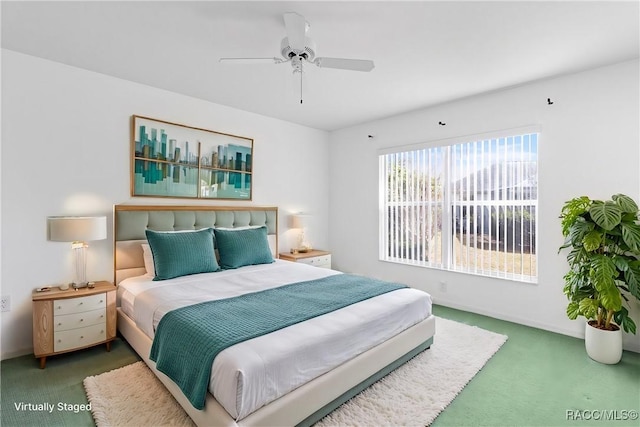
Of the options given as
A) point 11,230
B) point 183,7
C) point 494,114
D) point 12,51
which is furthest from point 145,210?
point 494,114

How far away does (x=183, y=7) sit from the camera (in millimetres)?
2109

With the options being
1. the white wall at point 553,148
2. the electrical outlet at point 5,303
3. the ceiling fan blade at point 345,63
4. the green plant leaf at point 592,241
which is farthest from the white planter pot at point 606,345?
the electrical outlet at point 5,303

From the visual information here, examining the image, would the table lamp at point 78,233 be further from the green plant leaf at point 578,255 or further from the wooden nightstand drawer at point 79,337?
the green plant leaf at point 578,255

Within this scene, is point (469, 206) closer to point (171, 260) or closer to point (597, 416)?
point (597, 416)

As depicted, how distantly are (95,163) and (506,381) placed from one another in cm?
417

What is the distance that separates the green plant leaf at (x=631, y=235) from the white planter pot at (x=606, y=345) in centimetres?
73

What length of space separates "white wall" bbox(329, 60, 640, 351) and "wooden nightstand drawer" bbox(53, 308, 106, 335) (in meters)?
3.66

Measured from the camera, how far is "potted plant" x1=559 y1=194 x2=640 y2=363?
2.49 metres

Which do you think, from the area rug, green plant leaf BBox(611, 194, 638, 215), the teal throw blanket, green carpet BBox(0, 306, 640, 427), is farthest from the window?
the teal throw blanket

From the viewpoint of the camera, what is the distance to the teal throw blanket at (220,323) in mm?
1713

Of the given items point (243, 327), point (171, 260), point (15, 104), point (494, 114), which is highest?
point (494, 114)

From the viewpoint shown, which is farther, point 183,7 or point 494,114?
point 494,114

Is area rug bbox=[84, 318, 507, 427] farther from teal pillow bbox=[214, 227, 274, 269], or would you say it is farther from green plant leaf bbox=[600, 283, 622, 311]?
teal pillow bbox=[214, 227, 274, 269]

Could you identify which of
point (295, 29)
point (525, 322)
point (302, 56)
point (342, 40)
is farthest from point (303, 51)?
point (525, 322)
